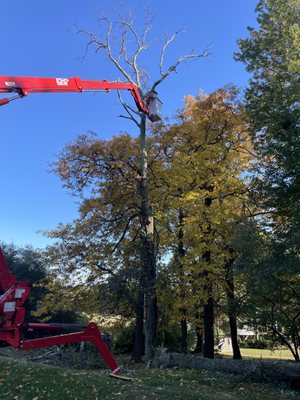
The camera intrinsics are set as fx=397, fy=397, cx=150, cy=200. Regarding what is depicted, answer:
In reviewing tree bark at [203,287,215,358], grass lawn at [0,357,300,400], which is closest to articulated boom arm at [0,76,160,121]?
grass lawn at [0,357,300,400]

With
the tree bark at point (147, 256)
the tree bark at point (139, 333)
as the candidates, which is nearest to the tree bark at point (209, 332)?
the tree bark at point (147, 256)

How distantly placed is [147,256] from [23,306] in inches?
471

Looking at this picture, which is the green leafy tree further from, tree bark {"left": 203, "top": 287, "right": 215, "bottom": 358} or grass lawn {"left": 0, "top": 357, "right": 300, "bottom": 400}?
grass lawn {"left": 0, "top": 357, "right": 300, "bottom": 400}

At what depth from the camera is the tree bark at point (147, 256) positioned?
1780 centimetres

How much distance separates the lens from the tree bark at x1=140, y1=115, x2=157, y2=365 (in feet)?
58.4

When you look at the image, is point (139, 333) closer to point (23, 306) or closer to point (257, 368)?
point (257, 368)

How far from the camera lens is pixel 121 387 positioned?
7.82m

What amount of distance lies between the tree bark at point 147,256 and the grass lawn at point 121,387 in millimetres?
7092

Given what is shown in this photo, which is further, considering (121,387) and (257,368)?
(257,368)

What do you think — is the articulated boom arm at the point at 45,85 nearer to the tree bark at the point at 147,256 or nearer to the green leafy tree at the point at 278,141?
the green leafy tree at the point at 278,141

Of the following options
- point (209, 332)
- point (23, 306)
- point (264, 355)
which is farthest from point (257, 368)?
point (264, 355)

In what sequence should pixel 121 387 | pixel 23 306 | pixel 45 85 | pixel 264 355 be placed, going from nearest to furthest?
pixel 23 306 < pixel 121 387 < pixel 45 85 < pixel 264 355

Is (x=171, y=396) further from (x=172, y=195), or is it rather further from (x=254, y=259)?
(x=172, y=195)

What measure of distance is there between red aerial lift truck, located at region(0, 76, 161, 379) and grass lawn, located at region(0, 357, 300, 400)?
71 centimetres
